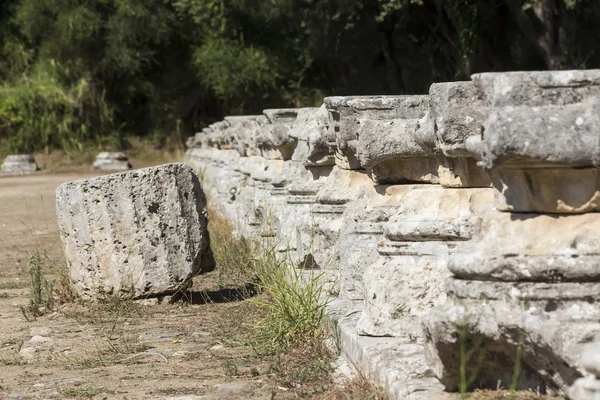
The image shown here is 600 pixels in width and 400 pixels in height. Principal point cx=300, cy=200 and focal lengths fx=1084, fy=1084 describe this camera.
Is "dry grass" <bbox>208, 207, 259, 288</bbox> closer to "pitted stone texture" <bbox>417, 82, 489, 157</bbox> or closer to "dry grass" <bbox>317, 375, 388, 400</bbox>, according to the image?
"dry grass" <bbox>317, 375, 388, 400</bbox>

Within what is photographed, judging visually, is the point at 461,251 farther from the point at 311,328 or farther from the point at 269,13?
the point at 269,13

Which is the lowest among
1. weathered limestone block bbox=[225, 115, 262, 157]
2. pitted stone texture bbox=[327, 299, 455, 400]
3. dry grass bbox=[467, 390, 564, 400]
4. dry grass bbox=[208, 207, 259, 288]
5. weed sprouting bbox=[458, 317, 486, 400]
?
dry grass bbox=[208, 207, 259, 288]

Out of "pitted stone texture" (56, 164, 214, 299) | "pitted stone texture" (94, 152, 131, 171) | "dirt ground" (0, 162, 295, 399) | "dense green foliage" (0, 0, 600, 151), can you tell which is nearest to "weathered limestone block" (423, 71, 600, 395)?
"dirt ground" (0, 162, 295, 399)

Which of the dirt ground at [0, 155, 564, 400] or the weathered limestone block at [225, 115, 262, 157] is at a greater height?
the weathered limestone block at [225, 115, 262, 157]

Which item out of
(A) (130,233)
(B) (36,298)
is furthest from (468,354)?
(B) (36,298)

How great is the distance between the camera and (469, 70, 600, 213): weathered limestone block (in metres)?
3.41

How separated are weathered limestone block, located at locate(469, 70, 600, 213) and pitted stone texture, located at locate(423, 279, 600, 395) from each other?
1.05ft

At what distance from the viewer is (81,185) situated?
7469mm

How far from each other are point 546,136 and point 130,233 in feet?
14.8

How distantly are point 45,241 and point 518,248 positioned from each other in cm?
961

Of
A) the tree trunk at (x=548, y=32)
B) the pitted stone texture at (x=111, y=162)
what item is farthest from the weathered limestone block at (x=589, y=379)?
the pitted stone texture at (x=111, y=162)

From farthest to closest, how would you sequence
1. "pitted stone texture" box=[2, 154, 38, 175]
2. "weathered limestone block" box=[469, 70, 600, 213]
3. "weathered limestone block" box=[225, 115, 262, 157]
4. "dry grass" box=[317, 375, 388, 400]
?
"pitted stone texture" box=[2, 154, 38, 175], "weathered limestone block" box=[225, 115, 262, 157], "dry grass" box=[317, 375, 388, 400], "weathered limestone block" box=[469, 70, 600, 213]

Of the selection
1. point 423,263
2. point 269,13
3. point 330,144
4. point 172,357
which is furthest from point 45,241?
point 269,13

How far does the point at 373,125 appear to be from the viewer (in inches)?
216
